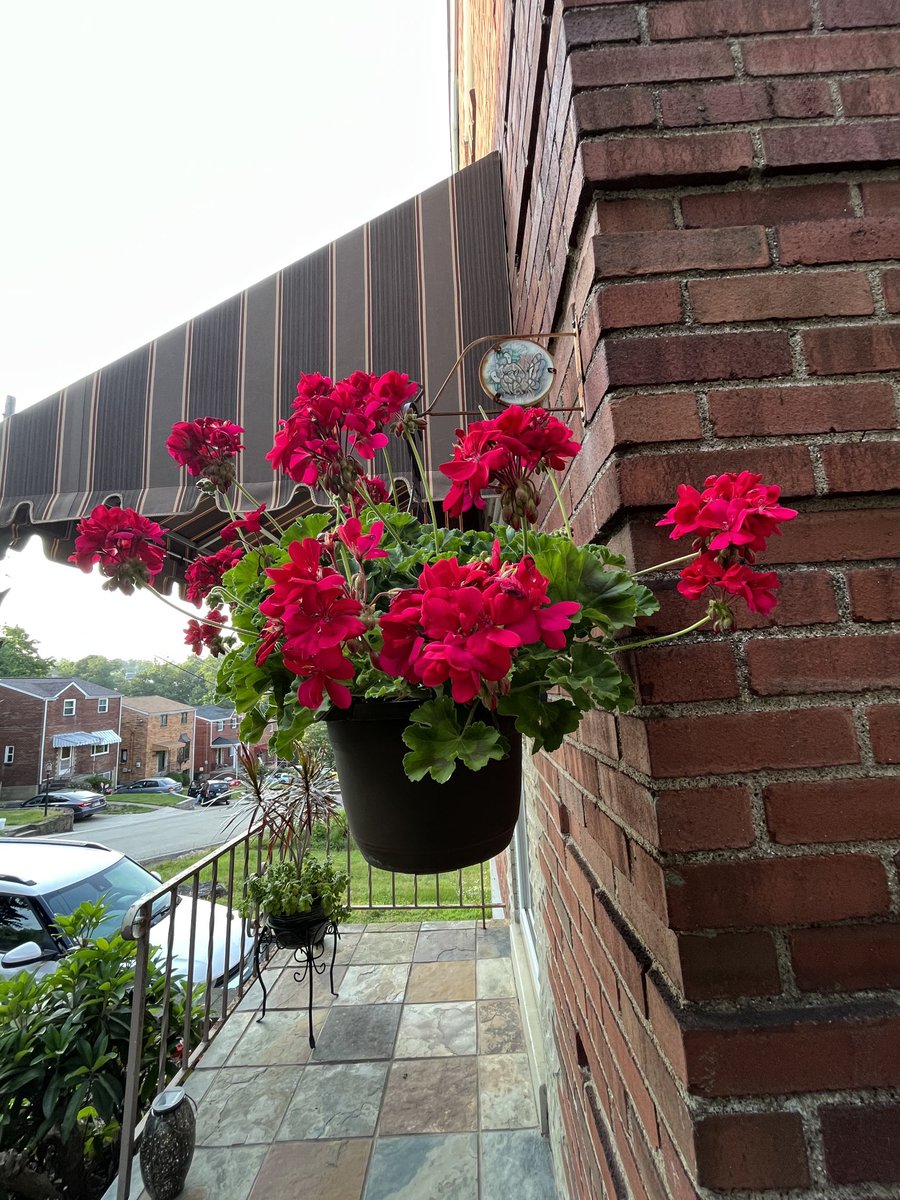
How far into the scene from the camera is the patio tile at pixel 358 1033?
3.04 meters

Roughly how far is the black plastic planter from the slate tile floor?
210cm

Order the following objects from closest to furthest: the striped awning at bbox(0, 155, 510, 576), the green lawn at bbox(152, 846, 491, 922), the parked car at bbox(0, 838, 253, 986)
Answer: the striped awning at bbox(0, 155, 510, 576) → the parked car at bbox(0, 838, 253, 986) → the green lawn at bbox(152, 846, 491, 922)

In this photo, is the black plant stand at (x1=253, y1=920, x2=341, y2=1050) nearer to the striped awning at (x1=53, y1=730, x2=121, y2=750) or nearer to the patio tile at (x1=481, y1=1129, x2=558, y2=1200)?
the patio tile at (x1=481, y1=1129, x2=558, y2=1200)

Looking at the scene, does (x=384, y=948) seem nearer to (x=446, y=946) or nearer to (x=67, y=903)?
(x=446, y=946)

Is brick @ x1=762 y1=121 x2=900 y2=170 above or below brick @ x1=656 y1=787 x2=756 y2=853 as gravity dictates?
above

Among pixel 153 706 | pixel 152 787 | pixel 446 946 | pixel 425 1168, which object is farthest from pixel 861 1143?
pixel 153 706

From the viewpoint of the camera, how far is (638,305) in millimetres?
911

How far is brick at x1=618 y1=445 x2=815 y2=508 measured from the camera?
847 millimetres

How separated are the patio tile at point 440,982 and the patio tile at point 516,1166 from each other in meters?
1.13

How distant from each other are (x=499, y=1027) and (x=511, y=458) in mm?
3416

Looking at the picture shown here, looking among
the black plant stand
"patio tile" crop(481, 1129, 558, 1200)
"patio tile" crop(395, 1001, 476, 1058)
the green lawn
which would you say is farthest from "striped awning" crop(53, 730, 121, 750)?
"patio tile" crop(481, 1129, 558, 1200)

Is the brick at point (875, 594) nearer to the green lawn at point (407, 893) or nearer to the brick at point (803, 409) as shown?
the brick at point (803, 409)

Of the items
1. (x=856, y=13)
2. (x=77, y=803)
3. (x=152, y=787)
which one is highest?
(x=856, y=13)

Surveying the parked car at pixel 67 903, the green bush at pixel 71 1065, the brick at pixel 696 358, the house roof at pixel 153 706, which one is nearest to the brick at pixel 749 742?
the brick at pixel 696 358
